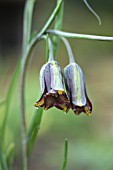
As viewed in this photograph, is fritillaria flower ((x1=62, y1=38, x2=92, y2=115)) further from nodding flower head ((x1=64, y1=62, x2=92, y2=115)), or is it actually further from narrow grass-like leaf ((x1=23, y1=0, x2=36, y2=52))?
narrow grass-like leaf ((x1=23, y1=0, x2=36, y2=52))

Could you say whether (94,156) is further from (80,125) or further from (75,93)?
(75,93)

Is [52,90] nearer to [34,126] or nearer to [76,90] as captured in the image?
[76,90]

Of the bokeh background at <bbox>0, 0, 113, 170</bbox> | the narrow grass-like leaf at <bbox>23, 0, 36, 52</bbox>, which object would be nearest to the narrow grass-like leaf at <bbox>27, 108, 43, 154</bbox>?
the bokeh background at <bbox>0, 0, 113, 170</bbox>

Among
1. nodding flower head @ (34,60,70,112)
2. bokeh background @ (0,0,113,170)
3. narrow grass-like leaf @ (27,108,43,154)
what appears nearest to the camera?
nodding flower head @ (34,60,70,112)

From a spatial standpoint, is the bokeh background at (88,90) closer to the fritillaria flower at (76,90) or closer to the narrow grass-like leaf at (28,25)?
the narrow grass-like leaf at (28,25)

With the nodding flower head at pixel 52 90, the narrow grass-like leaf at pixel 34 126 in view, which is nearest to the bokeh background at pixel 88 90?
the narrow grass-like leaf at pixel 34 126

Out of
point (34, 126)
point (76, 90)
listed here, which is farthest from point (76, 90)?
point (34, 126)

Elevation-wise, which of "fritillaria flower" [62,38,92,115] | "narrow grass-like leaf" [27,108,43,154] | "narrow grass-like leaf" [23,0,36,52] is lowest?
"narrow grass-like leaf" [27,108,43,154]
